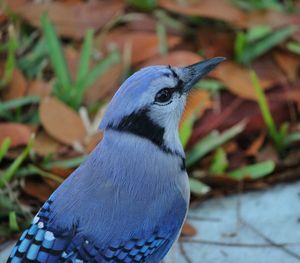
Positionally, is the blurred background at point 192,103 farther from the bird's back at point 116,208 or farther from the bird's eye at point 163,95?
the bird's eye at point 163,95

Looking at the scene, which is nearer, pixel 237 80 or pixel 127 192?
pixel 127 192

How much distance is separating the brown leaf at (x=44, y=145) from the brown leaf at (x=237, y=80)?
3.18 ft

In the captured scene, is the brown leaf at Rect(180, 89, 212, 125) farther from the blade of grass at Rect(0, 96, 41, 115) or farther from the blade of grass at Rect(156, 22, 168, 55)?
the blade of grass at Rect(0, 96, 41, 115)

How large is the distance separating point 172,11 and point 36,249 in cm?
216

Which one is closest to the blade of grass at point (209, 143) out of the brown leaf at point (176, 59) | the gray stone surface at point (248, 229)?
the gray stone surface at point (248, 229)

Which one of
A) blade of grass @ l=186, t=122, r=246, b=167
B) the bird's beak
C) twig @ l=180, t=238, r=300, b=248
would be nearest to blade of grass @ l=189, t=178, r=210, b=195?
blade of grass @ l=186, t=122, r=246, b=167

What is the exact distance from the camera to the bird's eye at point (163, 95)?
3242mm

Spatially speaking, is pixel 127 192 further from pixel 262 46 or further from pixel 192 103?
pixel 262 46

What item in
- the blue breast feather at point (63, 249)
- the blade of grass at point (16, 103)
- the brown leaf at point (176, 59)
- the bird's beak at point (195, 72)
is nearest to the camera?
the blue breast feather at point (63, 249)

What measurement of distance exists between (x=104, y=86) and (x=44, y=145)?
0.50 metres

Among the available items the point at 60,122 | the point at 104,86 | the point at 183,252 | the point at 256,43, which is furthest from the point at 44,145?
the point at 256,43

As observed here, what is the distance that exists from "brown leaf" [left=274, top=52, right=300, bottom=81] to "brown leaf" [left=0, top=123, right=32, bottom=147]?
1.44 m

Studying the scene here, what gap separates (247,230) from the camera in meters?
3.92

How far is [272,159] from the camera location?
13.8 ft
